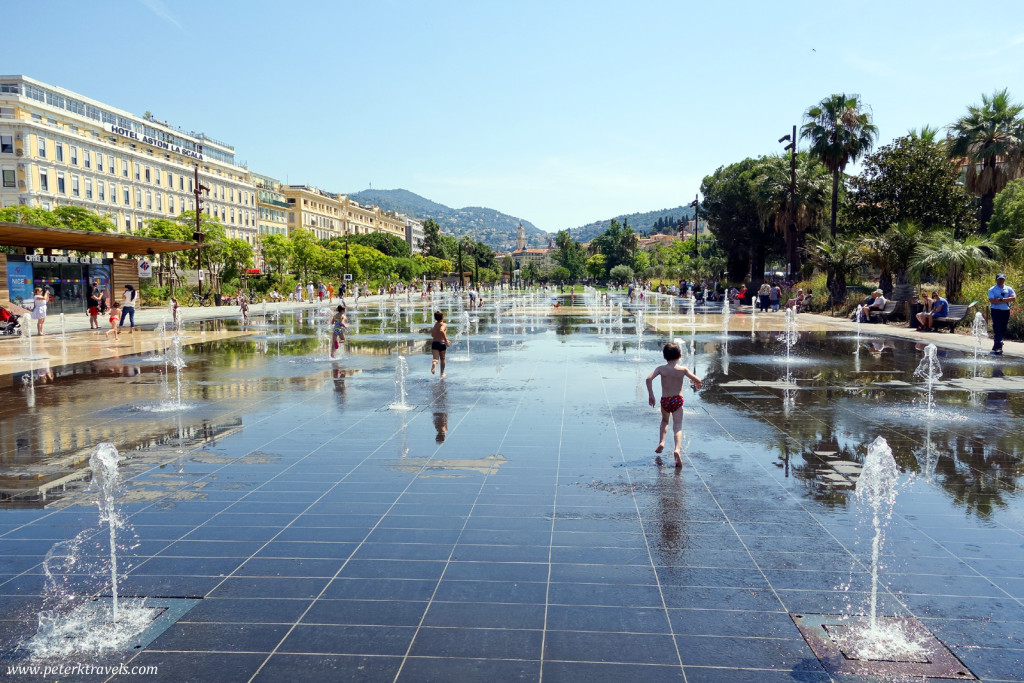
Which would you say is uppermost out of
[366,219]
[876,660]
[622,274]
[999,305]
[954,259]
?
[366,219]

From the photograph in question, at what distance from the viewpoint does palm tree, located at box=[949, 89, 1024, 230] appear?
3375 cm

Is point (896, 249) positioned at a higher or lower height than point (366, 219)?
lower

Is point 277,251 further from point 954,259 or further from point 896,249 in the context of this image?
point 954,259

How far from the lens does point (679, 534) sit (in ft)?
17.5

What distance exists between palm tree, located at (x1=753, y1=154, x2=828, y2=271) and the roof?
33974 mm

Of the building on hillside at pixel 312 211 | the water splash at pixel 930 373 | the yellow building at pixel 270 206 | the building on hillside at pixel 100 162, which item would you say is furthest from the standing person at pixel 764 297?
the building on hillside at pixel 312 211

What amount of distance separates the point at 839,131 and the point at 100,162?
67.6 meters

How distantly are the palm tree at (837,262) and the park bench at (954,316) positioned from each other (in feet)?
26.5

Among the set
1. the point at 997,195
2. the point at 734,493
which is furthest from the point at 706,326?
the point at 734,493

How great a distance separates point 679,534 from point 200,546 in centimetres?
343

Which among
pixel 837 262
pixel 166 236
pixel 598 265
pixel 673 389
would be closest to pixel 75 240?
pixel 166 236

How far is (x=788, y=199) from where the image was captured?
45.9m

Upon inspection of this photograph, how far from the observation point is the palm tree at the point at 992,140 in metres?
33.8

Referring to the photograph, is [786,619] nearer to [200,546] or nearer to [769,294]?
[200,546]
